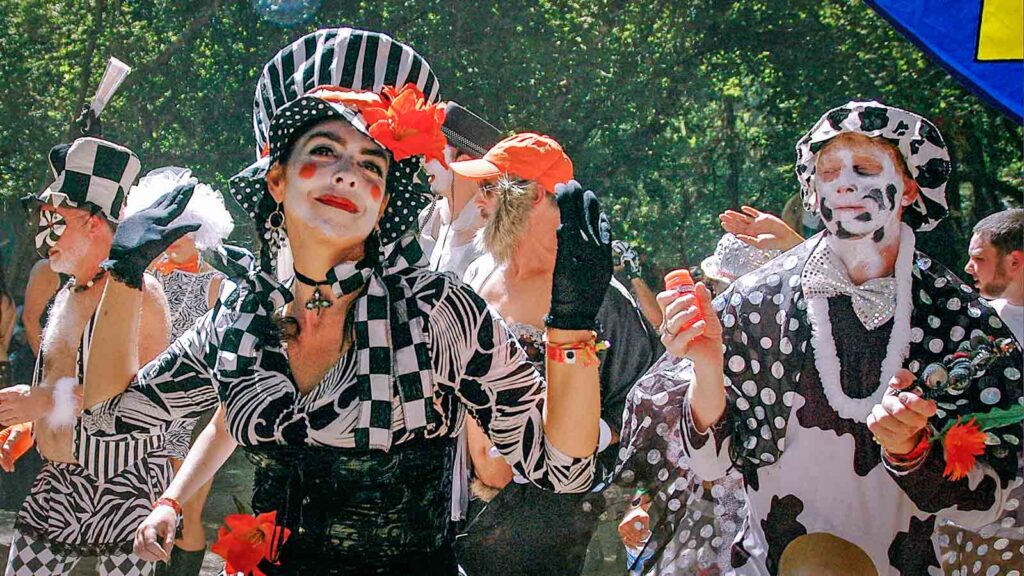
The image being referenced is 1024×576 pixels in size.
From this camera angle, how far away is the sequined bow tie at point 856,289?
3344 millimetres

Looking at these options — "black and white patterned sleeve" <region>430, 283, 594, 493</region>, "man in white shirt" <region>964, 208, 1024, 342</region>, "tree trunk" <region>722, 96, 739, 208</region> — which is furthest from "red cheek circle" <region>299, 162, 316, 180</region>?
"tree trunk" <region>722, 96, 739, 208</region>

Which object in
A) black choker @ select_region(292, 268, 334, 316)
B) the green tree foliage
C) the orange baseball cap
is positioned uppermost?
the green tree foliage

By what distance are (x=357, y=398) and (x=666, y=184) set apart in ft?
28.5

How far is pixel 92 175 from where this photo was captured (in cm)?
410

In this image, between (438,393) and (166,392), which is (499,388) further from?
(166,392)

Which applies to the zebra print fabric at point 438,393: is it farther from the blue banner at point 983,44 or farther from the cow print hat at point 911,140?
the blue banner at point 983,44

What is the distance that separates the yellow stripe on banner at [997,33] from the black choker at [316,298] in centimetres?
229

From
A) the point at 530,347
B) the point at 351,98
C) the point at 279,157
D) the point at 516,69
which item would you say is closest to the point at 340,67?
the point at 351,98

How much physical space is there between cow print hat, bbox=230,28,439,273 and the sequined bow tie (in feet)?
3.79

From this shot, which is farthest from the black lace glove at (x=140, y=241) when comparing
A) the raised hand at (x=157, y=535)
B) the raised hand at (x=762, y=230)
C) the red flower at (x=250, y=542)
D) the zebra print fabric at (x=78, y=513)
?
the raised hand at (x=762, y=230)

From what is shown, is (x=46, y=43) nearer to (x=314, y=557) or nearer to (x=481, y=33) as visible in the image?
(x=481, y=33)

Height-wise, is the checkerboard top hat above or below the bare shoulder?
above

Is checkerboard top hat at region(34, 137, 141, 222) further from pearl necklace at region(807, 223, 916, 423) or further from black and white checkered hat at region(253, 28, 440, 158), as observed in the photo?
pearl necklace at region(807, 223, 916, 423)

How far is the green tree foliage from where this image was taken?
394 inches
